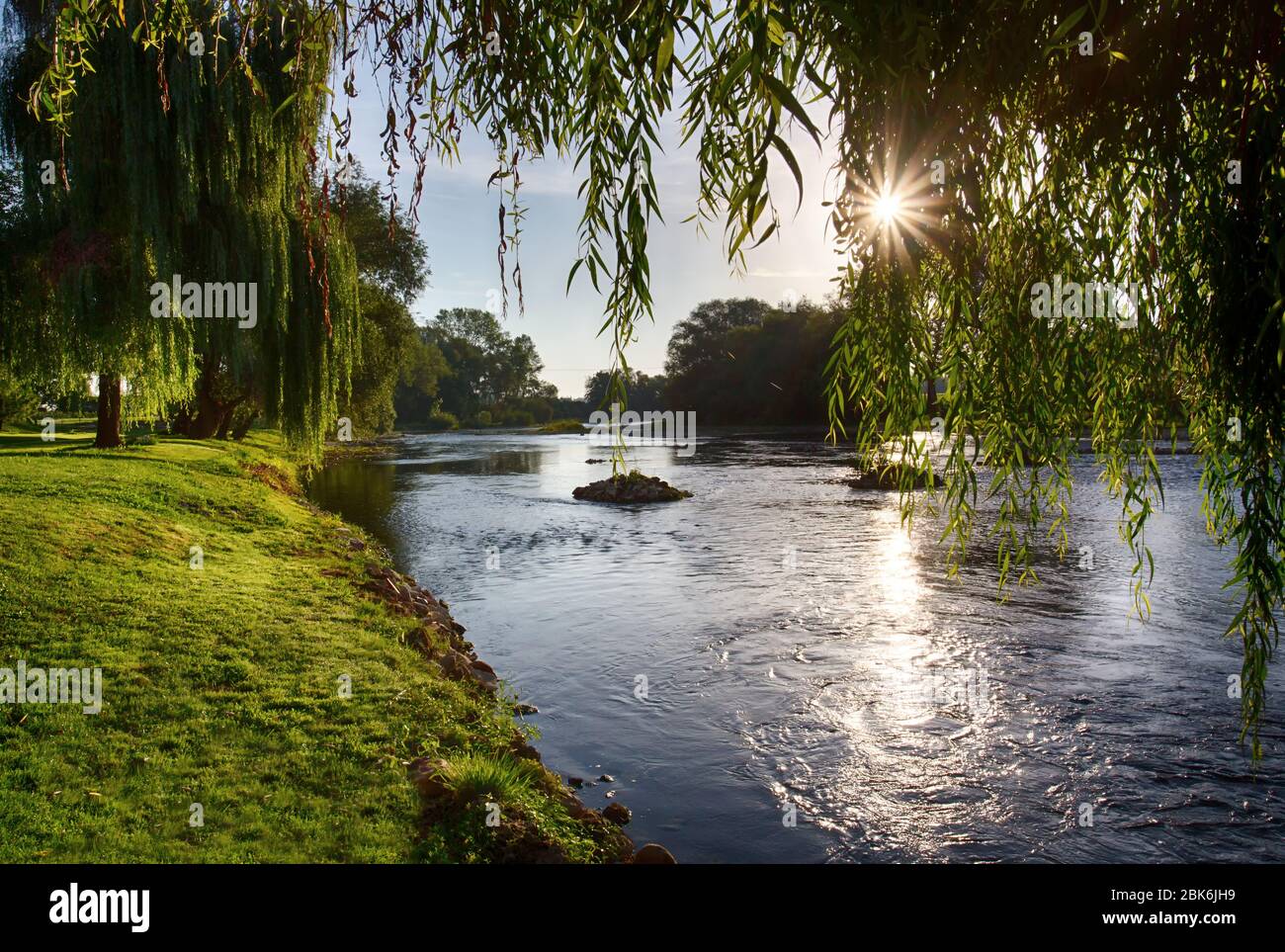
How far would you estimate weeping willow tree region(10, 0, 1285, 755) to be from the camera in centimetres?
274

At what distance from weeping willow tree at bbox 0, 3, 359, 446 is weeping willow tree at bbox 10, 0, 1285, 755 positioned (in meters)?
11.2

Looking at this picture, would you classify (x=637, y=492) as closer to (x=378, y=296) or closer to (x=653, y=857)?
(x=378, y=296)

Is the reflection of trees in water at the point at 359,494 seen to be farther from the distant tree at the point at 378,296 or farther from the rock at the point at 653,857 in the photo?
the rock at the point at 653,857

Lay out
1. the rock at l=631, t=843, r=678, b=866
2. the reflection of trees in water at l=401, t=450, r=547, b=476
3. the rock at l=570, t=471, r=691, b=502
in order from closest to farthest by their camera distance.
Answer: the rock at l=631, t=843, r=678, b=866 → the rock at l=570, t=471, r=691, b=502 → the reflection of trees in water at l=401, t=450, r=547, b=476

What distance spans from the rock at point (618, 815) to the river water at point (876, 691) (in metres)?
0.14

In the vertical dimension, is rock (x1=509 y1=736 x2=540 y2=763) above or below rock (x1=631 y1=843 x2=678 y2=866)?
above

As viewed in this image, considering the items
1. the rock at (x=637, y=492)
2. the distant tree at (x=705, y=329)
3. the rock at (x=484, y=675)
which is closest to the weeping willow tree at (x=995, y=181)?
the rock at (x=484, y=675)

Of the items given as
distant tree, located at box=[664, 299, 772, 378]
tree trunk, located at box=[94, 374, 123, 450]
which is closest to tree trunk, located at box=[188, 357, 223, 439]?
tree trunk, located at box=[94, 374, 123, 450]

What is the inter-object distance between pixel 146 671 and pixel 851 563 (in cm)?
1283

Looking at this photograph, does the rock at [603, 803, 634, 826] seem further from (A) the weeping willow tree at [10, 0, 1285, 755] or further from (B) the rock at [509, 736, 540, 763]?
(A) the weeping willow tree at [10, 0, 1285, 755]

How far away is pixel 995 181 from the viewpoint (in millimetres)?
3715

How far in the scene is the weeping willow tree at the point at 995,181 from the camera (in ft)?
8.99

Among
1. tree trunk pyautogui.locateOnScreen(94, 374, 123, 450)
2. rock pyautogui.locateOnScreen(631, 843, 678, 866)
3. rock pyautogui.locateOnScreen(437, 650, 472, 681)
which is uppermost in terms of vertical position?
tree trunk pyautogui.locateOnScreen(94, 374, 123, 450)
